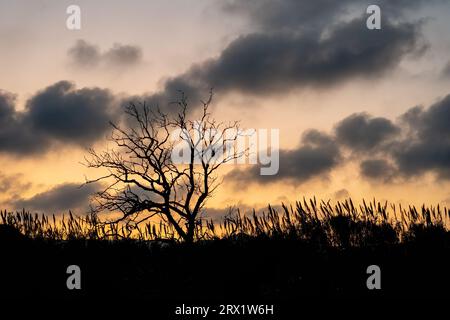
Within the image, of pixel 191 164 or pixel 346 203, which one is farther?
pixel 191 164

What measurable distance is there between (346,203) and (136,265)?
22.7ft

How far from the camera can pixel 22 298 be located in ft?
43.0

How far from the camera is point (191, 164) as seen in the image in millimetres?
30109

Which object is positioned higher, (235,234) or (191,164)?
(191,164)
